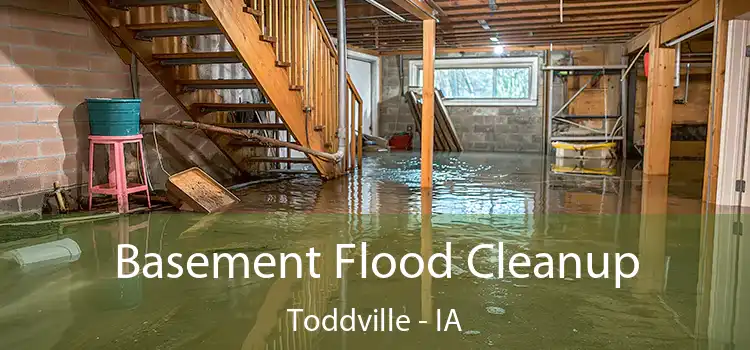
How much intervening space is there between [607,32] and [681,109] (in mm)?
2447

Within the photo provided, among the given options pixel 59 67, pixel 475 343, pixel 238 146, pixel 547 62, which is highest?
pixel 547 62

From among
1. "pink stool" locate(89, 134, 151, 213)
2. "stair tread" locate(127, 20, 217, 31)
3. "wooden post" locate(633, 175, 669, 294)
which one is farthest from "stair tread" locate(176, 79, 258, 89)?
"wooden post" locate(633, 175, 669, 294)

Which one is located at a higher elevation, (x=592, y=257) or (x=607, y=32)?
(x=607, y=32)

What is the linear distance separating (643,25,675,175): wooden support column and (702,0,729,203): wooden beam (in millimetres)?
2407

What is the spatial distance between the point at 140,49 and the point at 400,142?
7701mm

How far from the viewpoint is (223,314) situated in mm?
2432

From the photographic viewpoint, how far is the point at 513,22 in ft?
27.0

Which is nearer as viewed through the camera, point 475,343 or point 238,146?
point 475,343

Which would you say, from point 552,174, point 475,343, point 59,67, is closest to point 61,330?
point 475,343

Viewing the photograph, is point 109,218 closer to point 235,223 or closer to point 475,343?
point 235,223

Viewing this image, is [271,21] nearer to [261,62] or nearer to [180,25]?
[261,62]

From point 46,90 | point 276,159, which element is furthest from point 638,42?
point 46,90

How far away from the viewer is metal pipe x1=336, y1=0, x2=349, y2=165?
20.7ft

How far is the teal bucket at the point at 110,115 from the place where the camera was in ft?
15.0
